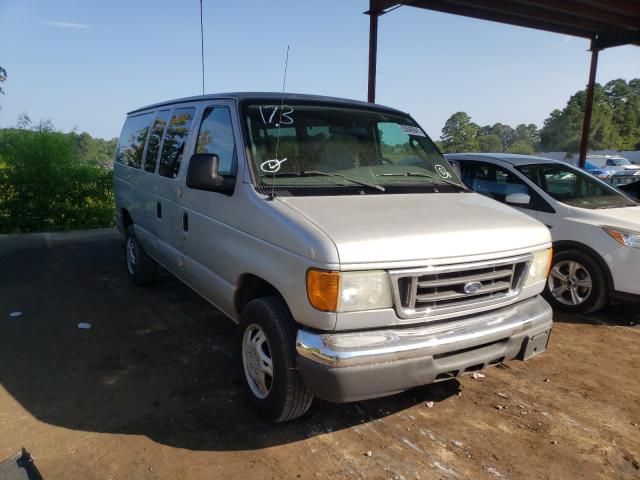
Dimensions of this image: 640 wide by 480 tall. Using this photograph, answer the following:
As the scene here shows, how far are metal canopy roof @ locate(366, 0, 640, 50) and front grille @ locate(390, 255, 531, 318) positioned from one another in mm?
7948

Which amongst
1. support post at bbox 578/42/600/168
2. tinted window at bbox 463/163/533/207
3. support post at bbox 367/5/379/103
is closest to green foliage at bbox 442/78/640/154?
support post at bbox 578/42/600/168

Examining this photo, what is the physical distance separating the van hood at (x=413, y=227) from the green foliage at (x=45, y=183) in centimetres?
809

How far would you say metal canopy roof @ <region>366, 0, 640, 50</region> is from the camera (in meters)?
10.1

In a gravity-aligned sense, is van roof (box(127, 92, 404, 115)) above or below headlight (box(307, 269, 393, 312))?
above

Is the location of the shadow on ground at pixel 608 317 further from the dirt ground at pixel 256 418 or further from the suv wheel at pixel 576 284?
the dirt ground at pixel 256 418

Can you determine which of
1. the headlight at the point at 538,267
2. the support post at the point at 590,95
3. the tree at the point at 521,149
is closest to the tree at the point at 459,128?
the tree at the point at 521,149

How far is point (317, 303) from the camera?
2.44 meters

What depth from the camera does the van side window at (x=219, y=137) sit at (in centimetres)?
342

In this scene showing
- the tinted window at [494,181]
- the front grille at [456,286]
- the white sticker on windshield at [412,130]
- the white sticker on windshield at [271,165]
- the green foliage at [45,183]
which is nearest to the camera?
the front grille at [456,286]

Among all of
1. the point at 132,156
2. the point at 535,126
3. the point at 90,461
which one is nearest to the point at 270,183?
the point at 90,461

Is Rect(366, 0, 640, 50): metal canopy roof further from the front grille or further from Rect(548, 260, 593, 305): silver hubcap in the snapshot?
the front grille

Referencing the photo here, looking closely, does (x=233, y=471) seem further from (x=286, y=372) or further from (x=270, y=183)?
(x=270, y=183)

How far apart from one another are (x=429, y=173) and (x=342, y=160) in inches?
30.6

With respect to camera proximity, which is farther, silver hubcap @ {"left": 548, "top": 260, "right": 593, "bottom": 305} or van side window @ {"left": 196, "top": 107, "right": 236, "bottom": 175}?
silver hubcap @ {"left": 548, "top": 260, "right": 593, "bottom": 305}
